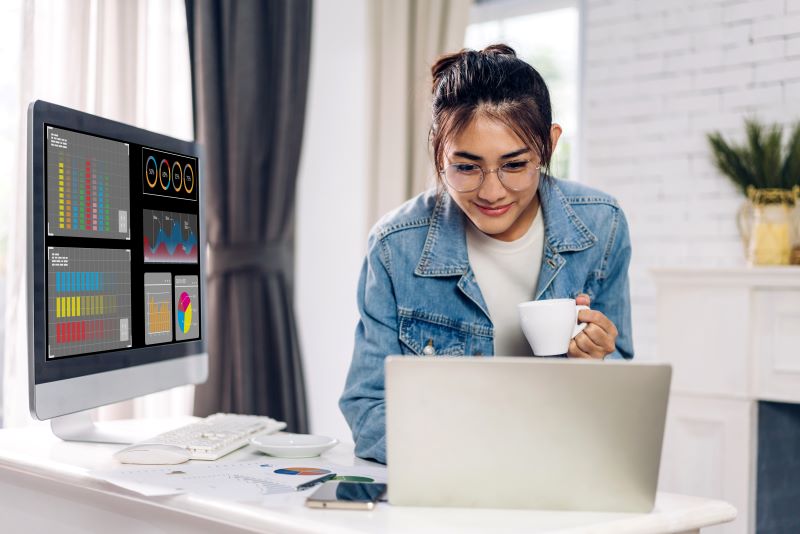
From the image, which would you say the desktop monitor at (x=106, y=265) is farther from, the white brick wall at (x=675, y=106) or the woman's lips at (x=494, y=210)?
the white brick wall at (x=675, y=106)

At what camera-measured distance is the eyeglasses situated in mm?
1514

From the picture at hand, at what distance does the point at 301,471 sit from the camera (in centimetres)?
135

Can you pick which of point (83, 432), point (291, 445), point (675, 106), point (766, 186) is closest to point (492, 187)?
point (291, 445)

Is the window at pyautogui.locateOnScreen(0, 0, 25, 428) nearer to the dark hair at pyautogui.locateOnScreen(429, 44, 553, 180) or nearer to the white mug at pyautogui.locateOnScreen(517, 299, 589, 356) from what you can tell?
the dark hair at pyautogui.locateOnScreen(429, 44, 553, 180)

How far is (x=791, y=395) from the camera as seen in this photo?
2.85 m

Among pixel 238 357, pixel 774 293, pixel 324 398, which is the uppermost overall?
pixel 774 293

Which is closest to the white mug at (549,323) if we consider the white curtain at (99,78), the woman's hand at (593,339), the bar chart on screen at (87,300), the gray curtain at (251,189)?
the woman's hand at (593,339)

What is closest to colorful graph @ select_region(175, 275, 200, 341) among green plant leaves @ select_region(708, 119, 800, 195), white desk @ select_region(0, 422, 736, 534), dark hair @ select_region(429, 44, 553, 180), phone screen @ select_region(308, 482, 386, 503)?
white desk @ select_region(0, 422, 736, 534)

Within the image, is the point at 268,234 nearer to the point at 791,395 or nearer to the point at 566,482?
the point at 791,395

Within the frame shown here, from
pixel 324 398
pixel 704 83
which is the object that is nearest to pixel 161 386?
pixel 324 398

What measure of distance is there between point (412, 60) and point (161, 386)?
225 centimetres

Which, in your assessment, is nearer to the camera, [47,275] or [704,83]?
[47,275]

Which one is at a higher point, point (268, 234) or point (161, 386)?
point (268, 234)

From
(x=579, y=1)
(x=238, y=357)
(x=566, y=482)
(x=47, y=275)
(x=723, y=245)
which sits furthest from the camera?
(x=579, y=1)
